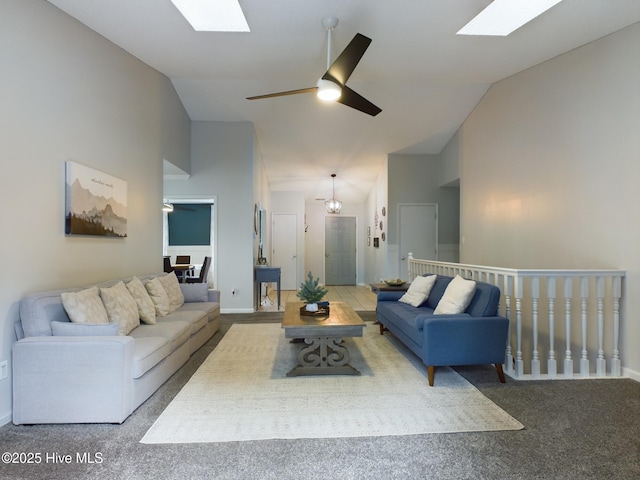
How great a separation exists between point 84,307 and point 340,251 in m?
7.87

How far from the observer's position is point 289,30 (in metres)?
3.30

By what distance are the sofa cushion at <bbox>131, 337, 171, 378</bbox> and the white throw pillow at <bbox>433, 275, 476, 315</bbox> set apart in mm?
2368

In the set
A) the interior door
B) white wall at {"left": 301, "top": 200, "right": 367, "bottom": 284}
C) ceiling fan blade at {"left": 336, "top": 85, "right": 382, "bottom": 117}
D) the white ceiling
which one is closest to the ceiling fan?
ceiling fan blade at {"left": 336, "top": 85, "right": 382, "bottom": 117}

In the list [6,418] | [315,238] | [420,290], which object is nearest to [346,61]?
[420,290]

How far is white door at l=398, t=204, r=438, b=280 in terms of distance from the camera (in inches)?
277

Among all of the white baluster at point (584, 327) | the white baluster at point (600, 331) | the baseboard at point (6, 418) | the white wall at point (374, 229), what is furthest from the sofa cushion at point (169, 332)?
the white wall at point (374, 229)

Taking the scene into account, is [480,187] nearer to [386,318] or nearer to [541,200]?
[541,200]

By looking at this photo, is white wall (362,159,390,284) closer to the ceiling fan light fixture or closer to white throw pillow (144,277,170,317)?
the ceiling fan light fixture

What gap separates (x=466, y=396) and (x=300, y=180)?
6508 millimetres

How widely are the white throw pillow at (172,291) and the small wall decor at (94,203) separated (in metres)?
0.67

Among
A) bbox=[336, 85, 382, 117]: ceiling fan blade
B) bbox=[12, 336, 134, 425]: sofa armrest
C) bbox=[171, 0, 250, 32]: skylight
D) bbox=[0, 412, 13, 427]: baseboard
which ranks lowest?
bbox=[0, 412, 13, 427]: baseboard

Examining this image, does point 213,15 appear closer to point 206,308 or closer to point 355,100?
point 355,100

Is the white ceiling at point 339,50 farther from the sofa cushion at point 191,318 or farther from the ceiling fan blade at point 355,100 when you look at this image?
the sofa cushion at point 191,318

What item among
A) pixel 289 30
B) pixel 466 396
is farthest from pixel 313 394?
pixel 289 30
